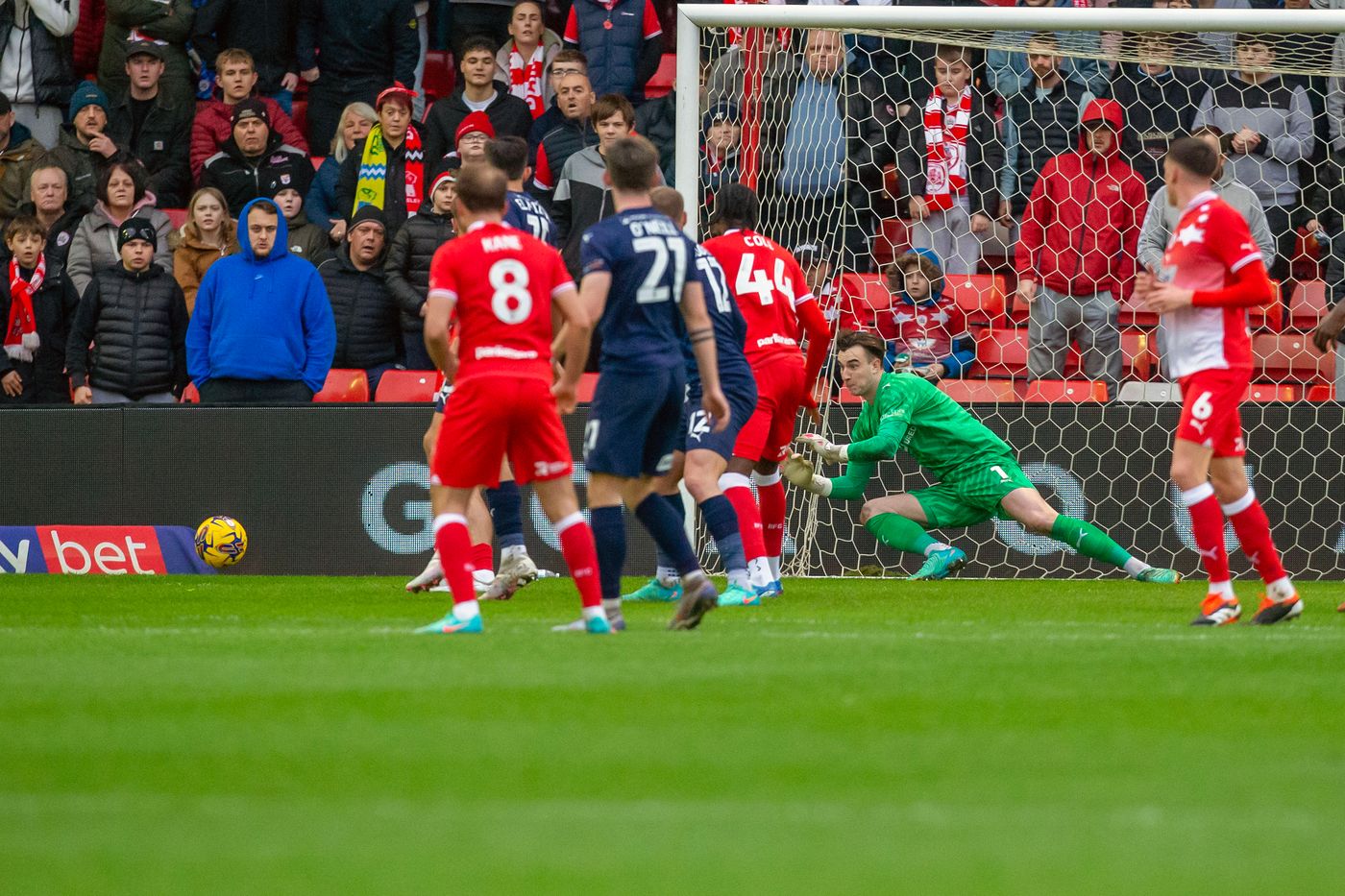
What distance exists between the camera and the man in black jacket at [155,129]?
14.5 meters

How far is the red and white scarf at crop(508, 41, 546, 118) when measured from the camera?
14.4 meters

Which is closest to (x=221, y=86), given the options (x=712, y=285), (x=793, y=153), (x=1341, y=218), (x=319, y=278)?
(x=319, y=278)

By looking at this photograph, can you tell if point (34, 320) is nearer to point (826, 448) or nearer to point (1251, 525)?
point (826, 448)

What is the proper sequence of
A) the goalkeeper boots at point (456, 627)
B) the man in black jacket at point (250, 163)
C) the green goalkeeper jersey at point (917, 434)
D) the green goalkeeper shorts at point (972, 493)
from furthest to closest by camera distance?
the man in black jacket at point (250, 163) → the green goalkeeper shorts at point (972, 493) → the green goalkeeper jersey at point (917, 434) → the goalkeeper boots at point (456, 627)

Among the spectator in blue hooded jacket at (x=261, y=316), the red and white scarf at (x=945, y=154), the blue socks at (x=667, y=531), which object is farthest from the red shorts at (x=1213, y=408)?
the spectator in blue hooded jacket at (x=261, y=316)

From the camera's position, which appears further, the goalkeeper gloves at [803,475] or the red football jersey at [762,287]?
the goalkeeper gloves at [803,475]

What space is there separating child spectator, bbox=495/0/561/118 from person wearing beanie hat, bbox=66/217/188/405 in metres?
3.16

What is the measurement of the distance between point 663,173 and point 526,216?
16.2 ft

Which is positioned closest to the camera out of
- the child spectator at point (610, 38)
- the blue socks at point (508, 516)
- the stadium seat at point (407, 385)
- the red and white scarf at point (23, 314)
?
the blue socks at point (508, 516)

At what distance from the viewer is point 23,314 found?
1322cm

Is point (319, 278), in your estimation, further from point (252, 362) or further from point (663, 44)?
point (663, 44)

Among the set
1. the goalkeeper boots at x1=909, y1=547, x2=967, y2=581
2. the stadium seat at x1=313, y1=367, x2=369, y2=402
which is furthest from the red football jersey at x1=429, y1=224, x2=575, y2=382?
the stadium seat at x1=313, y1=367, x2=369, y2=402

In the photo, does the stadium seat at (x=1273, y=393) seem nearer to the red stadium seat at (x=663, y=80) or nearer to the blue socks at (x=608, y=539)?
the red stadium seat at (x=663, y=80)

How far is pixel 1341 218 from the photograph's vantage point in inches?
493
